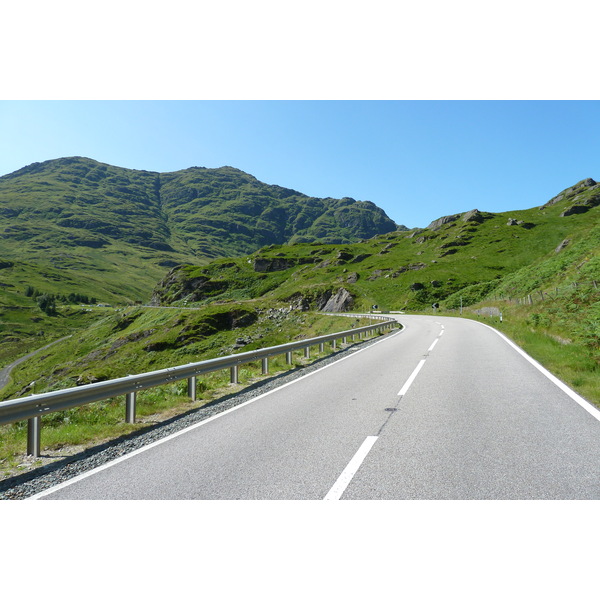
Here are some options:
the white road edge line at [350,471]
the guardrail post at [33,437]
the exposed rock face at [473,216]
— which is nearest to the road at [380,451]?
the white road edge line at [350,471]

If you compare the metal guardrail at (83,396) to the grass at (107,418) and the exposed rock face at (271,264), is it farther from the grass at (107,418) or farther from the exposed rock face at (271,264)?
the exposed rock face at (271,264)

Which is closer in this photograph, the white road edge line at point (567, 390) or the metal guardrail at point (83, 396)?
the metal guardrail at point (83, 396)

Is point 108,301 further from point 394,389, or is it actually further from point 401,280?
point 394,389

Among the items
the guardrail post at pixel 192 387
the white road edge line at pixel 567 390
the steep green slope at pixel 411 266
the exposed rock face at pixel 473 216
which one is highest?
the exposed rock face at pixel 473 216

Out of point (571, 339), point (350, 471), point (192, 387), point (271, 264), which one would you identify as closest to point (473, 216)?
point (271, 264)

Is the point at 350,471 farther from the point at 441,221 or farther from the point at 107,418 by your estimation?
the point at 441,221

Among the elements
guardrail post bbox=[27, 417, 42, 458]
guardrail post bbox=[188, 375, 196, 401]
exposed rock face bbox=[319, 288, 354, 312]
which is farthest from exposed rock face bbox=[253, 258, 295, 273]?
guardrail post bbox=[27, 417, 42, 458]

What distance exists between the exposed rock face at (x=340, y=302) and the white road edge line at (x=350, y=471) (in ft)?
208

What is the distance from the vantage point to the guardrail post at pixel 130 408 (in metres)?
7.32

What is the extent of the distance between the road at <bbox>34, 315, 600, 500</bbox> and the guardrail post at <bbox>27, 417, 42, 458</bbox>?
1.43m

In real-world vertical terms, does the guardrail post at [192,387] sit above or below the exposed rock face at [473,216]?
below

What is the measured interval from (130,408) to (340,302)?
63627mm

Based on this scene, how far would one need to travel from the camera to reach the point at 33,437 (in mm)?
5703
